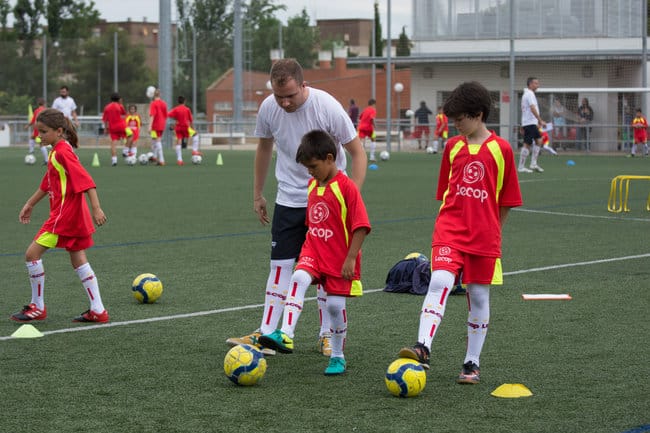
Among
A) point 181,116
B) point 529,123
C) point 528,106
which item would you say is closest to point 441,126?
point 181,116

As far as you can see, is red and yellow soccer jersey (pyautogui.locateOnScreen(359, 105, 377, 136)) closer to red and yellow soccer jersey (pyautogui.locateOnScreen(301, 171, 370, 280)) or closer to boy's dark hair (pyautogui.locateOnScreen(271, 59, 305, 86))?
boy's dark hair (pyautogui.locateOnScreen(271, 59, 305, 86))

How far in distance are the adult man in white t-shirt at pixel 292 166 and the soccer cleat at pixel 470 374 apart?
3.65 ft

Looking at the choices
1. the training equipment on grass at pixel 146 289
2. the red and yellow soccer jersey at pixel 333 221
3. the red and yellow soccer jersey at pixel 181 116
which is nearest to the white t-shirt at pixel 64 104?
the red and yellow soccer jersey at pixel 181 116

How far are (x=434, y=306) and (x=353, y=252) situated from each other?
0.56 meters

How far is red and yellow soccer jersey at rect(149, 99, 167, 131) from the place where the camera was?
30591 mm

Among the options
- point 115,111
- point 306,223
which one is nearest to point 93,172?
point 115,111

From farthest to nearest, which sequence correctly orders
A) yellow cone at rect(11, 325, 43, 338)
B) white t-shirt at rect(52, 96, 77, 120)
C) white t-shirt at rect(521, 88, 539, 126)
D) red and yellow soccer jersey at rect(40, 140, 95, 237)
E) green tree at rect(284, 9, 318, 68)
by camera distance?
green tree at rect(284, 9, 318, 68), white t-shirt at rect(52, 96, 77, 120), white t-shirt at rect(521, 88, 539, 126), red and yellow soccer jersey at rect(40, 140, 95, 237), yellow cone at rect(11, 325, 43, 338)

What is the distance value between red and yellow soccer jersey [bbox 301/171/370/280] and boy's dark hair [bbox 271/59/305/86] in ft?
2.29

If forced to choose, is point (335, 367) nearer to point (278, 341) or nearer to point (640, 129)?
point (278, 341)

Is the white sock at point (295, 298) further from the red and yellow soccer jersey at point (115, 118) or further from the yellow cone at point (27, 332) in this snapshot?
the red and yellow soccer jersey at point (115, 118)

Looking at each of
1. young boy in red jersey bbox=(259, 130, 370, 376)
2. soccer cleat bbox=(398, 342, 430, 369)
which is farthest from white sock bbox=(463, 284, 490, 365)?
young boy in red jersey bbox=(259, 130, 370, 376)

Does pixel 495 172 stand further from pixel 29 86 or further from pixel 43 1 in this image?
pixel 43 1

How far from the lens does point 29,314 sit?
807cm

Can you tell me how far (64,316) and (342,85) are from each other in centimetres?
6832
